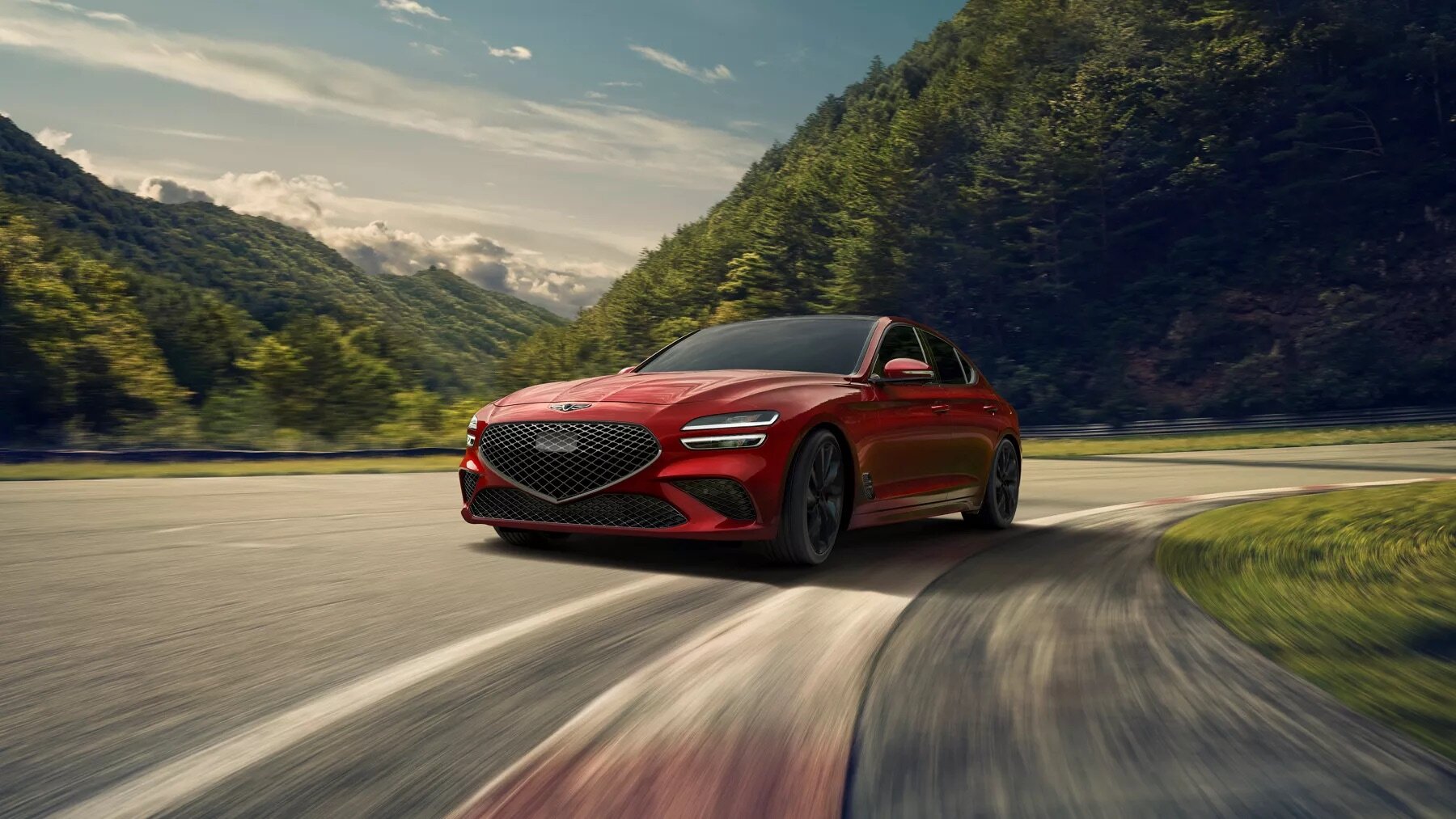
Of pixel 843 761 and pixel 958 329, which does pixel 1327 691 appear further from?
pixel 958 329

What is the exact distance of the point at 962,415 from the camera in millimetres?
9180

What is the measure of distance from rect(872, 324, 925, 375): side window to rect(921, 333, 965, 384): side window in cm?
17

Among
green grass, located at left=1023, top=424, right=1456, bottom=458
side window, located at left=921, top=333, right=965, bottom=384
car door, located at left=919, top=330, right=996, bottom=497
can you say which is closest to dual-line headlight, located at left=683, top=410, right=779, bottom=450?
car door, located at left=919, top=330, right=996, bottom=497

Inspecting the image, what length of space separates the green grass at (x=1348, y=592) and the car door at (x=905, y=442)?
156 cm

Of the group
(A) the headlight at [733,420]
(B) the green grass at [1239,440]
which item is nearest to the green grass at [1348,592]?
(A) the headlight at [733,420]

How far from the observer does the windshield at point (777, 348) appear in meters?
8.05

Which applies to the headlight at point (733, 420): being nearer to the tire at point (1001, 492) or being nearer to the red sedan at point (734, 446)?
the red sedan at point (734, 446)

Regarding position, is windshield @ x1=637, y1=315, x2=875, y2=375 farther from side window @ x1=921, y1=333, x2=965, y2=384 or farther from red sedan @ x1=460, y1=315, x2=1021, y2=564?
side window @ x1=921, y1=333, x2=965, y2=384

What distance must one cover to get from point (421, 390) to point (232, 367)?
54.9m

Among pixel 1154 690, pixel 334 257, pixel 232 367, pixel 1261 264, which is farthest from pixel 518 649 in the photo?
pixel 334 257

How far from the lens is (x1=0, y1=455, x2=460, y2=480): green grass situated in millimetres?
17859

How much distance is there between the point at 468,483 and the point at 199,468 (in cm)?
1394

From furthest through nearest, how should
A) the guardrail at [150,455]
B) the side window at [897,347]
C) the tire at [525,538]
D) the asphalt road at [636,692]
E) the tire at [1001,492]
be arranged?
the guardrail at [150,455], the tire at [1001,492], the side window at [897,347], the tire at [525,538], the asphalt road at [636,692]

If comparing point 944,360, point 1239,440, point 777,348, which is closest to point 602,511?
point 777,348
